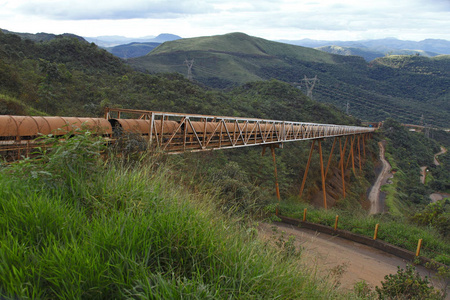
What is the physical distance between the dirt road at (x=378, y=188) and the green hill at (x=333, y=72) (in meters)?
37.7

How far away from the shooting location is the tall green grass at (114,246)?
2.06 meters

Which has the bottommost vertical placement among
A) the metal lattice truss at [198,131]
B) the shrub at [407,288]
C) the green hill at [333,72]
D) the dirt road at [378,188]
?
the dirt road at [378,188]

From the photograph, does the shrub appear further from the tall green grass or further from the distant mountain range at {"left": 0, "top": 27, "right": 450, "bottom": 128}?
the distant mountain range at {"left": 0, "top": 27, "right": 450, "bottom": 128}

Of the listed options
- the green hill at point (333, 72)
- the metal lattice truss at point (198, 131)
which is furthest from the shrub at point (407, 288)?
the green hill at point (333, 72)

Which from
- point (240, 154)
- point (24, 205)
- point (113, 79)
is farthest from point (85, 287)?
point (113, 79)

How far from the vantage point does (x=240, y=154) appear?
2612 cm

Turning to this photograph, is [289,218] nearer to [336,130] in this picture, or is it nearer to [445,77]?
[336,130]

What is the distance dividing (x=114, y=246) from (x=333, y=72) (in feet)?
430

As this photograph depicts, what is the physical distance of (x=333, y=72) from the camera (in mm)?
120438

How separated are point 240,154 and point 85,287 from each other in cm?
2419

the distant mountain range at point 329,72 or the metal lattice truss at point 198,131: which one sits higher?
the distant mountain range at point 329,72

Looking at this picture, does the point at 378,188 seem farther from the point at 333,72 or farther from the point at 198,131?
the point at 333,72

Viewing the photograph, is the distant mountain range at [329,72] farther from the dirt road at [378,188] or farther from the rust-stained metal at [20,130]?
the rust-stained metal at [20,130]

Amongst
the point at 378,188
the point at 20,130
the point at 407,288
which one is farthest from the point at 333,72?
the point at 20,130
